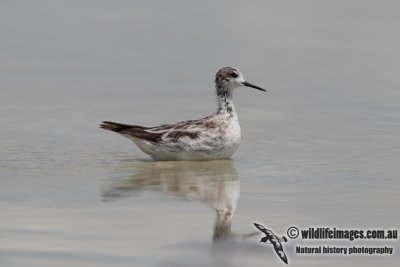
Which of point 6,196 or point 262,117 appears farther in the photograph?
point 262,117

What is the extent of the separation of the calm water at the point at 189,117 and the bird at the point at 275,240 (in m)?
0.08

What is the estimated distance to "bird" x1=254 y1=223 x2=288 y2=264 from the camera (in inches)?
367

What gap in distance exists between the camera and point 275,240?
970 cm

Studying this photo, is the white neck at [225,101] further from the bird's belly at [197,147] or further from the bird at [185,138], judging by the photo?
the bird's belly at [197,147]

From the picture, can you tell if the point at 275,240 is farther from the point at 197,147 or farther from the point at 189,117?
the point at 189,117

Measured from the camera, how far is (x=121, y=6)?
21594 mm

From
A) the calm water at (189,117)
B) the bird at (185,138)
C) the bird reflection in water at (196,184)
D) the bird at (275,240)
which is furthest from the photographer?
the bird at (185,138)

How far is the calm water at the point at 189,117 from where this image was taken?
9.94m

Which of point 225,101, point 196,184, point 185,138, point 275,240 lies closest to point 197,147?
point 185,138

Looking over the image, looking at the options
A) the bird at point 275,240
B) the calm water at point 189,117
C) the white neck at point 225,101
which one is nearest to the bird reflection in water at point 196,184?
the calm water at point 189,117

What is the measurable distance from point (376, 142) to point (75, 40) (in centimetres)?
683

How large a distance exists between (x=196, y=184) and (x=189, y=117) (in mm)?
3516

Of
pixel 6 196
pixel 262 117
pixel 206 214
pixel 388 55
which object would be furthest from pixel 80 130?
pixel 388 55

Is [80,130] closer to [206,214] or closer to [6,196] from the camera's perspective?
[6,196]
